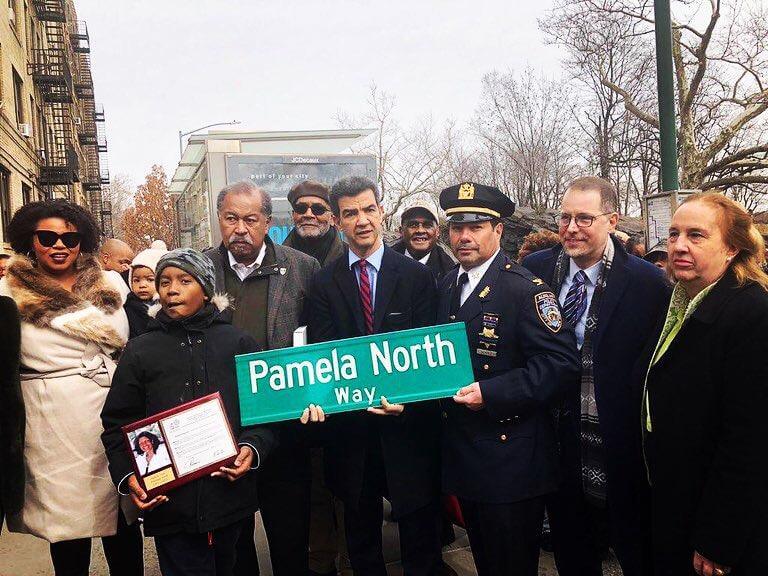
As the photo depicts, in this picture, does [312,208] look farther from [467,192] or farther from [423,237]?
[467,192]

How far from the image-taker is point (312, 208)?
17.0 ft

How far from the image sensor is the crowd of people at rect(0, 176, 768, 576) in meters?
2.52

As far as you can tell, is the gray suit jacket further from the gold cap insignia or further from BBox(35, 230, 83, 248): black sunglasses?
the gold cap insignia

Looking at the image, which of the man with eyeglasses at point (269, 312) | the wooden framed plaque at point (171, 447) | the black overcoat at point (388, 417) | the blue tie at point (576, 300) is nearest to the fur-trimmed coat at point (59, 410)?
the wooden framed plaque at point (171, 447)

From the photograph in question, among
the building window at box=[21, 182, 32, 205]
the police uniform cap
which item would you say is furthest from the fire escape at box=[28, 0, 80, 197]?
the police uniform cap

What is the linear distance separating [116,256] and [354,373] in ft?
15.6

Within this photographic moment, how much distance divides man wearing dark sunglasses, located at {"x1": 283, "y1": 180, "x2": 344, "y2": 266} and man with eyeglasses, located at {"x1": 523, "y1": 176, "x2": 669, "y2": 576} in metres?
2.33

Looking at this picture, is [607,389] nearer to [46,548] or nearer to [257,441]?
[257,441]

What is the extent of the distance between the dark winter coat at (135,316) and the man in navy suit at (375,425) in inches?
40.6

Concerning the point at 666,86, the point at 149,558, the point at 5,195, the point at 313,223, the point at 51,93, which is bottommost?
the point at 149,558

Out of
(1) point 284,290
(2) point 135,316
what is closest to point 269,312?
(1) point 284,290

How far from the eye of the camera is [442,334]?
9.84ft

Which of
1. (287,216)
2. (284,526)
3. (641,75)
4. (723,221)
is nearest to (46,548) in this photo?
(284,526)

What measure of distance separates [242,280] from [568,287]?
1851 millimetres
